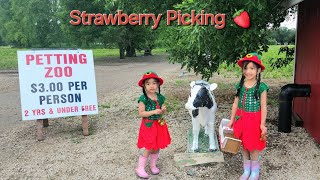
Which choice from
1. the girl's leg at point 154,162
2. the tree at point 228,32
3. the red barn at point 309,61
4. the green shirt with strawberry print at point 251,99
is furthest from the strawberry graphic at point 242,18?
the girl's leg at point 154,162

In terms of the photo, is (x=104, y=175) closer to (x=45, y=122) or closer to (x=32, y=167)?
(x=32, y=167)

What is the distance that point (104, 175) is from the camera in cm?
428

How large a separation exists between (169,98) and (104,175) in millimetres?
5523

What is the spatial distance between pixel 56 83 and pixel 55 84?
25 millimetres

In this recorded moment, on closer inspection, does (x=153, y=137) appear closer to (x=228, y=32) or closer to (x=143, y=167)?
(x=143, y=167)

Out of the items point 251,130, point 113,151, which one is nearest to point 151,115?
point 251,130

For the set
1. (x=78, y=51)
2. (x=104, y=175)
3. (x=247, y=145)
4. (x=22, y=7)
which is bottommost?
(x=104, y=175)

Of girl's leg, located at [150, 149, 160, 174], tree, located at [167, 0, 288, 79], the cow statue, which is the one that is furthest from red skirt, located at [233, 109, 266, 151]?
tree, located at [167, 0, 288, 79]

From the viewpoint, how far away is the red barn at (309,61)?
5.45 metres

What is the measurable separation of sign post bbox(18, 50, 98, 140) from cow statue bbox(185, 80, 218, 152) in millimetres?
2101

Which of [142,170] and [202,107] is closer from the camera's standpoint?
[142,170]

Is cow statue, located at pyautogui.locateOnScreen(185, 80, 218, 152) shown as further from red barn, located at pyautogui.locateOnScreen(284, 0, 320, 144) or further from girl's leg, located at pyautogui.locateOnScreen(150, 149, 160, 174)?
red barn, located at pyautogui.locateOnScreen(284, 0, 320, 144)

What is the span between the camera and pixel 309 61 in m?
6.02

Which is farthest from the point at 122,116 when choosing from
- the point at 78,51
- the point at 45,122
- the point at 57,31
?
the point at 57,31
